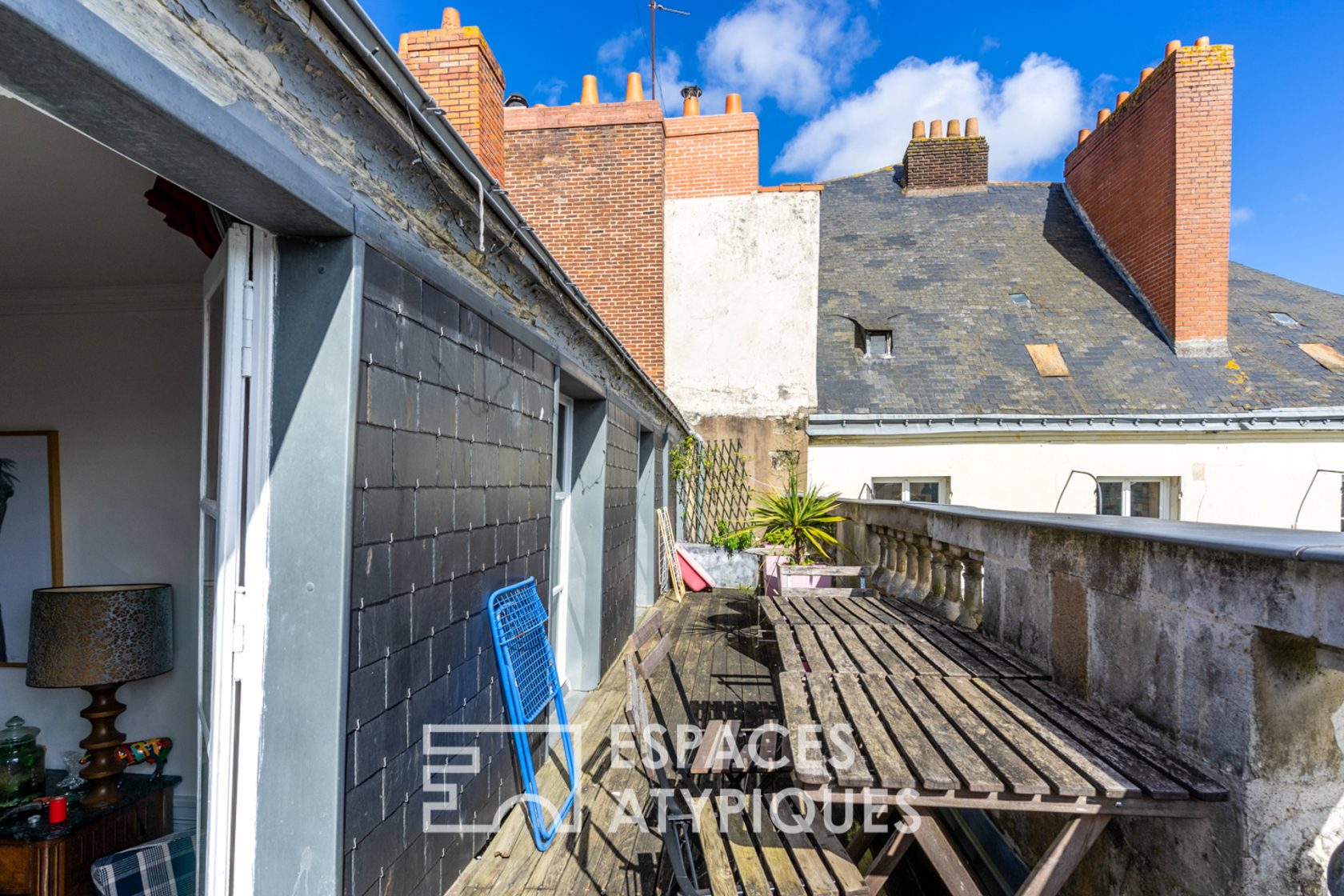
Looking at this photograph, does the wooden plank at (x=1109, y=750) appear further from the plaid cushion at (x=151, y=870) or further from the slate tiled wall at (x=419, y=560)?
the plaid cushion at (x=151, y=870)

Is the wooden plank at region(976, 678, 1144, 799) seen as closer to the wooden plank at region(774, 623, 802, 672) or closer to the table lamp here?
the wooden plank at region(774, 623, 802, 672)

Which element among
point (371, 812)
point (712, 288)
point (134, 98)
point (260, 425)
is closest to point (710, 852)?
point (371, 812)

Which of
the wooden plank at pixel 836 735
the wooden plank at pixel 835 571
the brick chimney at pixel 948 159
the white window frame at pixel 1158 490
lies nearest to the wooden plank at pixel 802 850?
the wooden plank at pixel 836 735

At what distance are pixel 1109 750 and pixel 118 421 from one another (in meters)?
4.09

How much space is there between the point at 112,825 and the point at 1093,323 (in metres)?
13.2

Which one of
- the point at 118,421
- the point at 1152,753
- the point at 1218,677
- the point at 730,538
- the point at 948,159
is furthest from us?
the point at 948,159

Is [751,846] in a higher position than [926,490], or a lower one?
lower

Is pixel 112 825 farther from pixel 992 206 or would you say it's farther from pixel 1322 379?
pixel 992 206

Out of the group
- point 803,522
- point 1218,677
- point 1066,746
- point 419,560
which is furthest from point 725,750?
point 803,522

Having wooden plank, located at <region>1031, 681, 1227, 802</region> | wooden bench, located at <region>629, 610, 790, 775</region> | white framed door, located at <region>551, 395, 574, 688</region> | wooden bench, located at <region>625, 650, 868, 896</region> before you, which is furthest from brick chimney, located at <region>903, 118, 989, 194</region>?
wooden bench, located at <region>625, 650, 868, 896</region>

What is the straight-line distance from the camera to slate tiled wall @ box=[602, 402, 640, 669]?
16.1ft

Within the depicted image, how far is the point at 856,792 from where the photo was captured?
167cm

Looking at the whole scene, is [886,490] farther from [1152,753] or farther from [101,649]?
[101,649]

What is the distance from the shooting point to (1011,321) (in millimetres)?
11258
